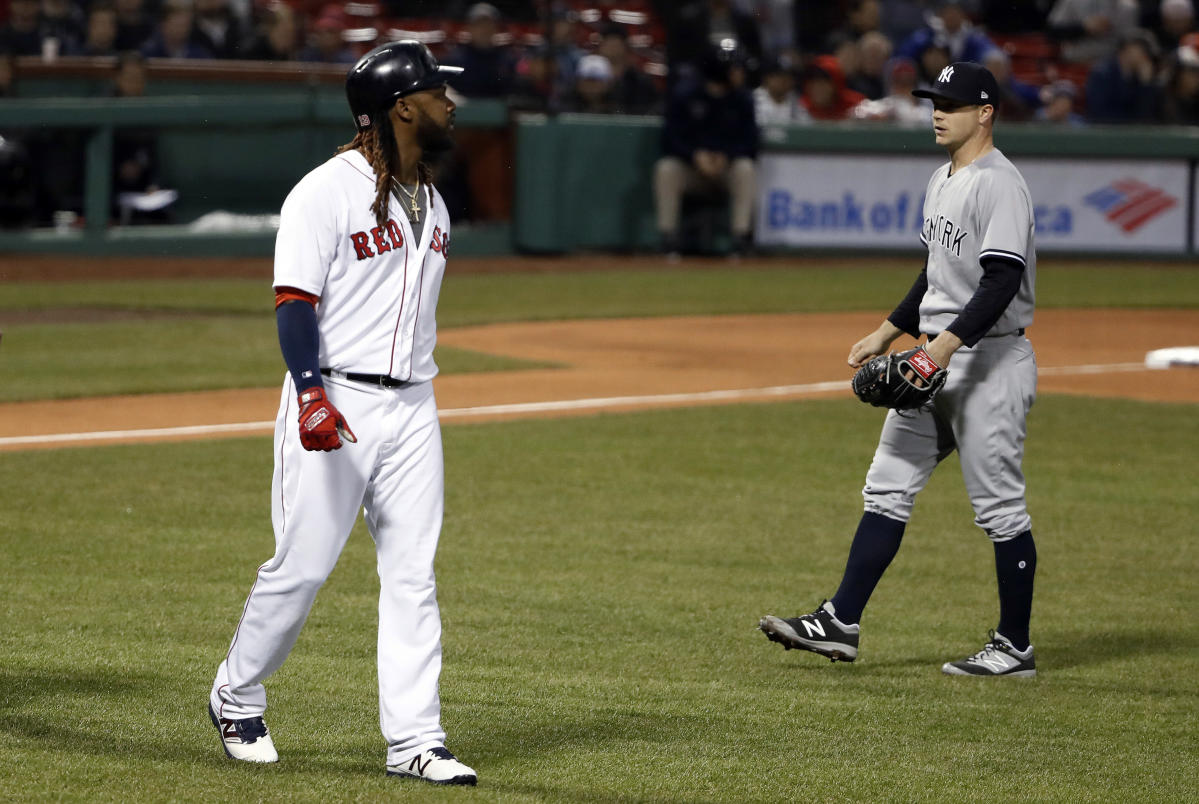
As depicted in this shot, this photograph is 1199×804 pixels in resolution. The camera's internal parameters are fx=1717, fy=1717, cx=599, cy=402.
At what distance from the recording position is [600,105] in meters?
18.9

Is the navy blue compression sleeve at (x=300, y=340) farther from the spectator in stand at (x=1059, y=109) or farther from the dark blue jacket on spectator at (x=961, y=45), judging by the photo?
the spectator in stand at (x=1059, y=109)

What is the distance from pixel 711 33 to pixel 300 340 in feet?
55.4

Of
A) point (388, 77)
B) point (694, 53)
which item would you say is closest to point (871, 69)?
point (694, 53)

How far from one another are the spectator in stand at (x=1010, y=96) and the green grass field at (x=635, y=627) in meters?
10.1

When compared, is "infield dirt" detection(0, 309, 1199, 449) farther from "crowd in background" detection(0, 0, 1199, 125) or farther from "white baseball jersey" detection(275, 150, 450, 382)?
"white baseball jersey" detection(275, 150, 450, 382)

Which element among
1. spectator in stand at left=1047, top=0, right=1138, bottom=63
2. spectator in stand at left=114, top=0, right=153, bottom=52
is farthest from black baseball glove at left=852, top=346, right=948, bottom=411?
spectator in stand at left=1047, top=0, right=1138, bottom=63

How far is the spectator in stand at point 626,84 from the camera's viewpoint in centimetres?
1905

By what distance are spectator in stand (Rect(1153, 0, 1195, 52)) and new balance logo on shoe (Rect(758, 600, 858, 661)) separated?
57.8 feet

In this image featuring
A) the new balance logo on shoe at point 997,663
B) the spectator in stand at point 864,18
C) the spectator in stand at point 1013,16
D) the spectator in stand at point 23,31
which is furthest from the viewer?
the spectator in stand at point 1013,16

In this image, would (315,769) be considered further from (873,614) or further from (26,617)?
(873,614)

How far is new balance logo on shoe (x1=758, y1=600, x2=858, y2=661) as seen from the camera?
5.17 m

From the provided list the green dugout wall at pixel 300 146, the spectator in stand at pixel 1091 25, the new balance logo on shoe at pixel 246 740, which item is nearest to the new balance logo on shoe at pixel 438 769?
the new balance logo on shoe at pixel 246 740

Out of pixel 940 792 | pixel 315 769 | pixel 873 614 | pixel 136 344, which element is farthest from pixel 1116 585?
pixel 136 344

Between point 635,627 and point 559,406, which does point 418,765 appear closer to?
point 635,627
